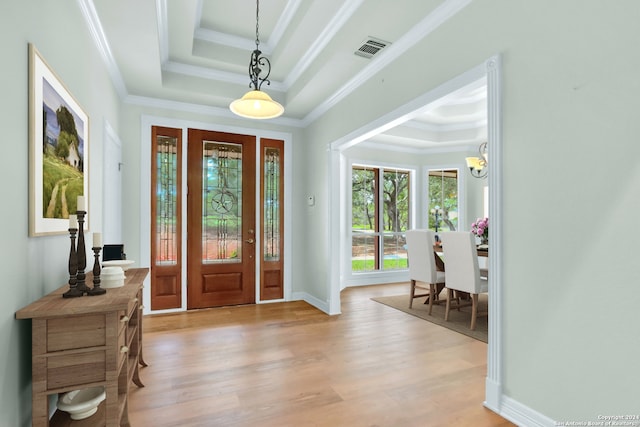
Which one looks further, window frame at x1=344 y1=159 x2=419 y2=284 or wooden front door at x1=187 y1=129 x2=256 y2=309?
window frame at x1=344 y1=159 x2=419 y2=284

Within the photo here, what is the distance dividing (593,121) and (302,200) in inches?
154

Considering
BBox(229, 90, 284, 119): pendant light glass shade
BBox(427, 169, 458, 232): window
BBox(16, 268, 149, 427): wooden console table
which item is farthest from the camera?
BBox(427, 169, 458, 232): window

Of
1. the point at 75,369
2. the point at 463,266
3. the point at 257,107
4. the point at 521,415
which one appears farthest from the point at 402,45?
the point at 75,369

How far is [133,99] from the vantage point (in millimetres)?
4160

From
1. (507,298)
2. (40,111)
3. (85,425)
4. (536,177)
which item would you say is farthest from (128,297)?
(536,177)

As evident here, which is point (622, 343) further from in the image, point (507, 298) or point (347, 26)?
point (347, 26)

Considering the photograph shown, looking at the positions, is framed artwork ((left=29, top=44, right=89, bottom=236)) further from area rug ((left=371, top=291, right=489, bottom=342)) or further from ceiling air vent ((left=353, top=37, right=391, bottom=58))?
area rug ((left=371, top=291, right=489, bottom=342))

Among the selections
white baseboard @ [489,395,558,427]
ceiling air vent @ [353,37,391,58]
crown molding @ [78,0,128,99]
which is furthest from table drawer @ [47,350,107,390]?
ceiling air vent @ [353,37,391,58]

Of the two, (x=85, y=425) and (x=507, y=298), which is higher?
(x=507, y=298)

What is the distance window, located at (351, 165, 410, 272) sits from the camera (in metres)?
6.27

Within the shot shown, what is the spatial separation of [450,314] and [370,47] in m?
3.43

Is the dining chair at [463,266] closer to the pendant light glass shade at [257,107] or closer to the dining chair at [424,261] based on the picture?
the dining chair at [424,261]

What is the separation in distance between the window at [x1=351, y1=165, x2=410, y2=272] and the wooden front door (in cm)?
223

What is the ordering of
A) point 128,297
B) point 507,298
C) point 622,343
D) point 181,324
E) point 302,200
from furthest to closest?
point 302,200 → point 181,324 → point 507,298 → point 128,297 → point 622,343
